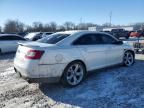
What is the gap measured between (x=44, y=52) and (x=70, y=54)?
82 centimetres

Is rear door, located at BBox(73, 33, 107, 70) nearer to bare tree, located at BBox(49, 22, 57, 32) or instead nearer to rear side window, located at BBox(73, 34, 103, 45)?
rear side window, located at BBox(73, 34, 103, 45)

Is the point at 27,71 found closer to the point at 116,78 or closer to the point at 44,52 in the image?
the point at 44,52

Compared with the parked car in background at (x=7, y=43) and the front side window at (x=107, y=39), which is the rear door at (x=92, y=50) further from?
the parked car in background at (x=7, y=43)

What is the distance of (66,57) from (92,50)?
1147 millimetres

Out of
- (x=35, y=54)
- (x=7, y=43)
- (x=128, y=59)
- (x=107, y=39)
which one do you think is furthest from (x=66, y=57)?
(x=7, y=43)

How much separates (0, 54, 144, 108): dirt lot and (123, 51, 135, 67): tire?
1.05 metres

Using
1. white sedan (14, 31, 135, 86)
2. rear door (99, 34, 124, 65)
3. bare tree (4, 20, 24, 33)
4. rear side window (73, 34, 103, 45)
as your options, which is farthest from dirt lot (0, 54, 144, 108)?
bare tree (4, 20, 24, 33)

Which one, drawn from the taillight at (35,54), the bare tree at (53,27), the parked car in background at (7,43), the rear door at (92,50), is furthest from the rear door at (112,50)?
the bare tree at (53,27)

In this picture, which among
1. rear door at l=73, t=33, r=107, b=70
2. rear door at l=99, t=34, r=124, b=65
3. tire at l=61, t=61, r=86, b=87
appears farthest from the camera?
rear door at l=99, t=34, r=124, b=65

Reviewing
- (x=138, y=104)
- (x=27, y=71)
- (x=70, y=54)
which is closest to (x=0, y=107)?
(x=27, y=71)

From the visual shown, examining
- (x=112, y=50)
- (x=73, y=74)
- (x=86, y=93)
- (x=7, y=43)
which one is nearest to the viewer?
(x=86, y=93)

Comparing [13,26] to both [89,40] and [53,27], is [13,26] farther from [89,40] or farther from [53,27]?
[89,40]

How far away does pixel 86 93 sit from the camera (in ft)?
18.2

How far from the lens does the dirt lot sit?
4914 millimetres
